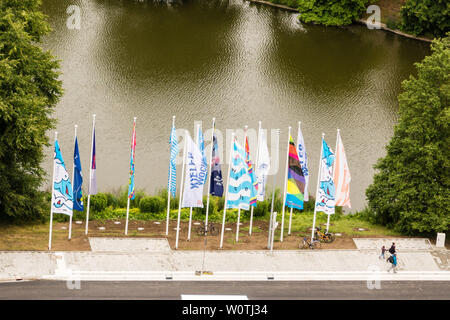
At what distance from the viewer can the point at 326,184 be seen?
5438 cm

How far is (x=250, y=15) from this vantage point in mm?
92875

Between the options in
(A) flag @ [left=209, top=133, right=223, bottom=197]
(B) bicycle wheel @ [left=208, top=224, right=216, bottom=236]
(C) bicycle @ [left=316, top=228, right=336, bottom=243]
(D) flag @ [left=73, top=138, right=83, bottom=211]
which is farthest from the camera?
(B) bicycle wheel @ [left=208, top=224, right=216, bottom=236]

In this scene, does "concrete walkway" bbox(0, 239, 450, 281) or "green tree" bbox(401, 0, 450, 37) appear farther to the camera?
"green tree" bbox(401, 0, 450, 37)

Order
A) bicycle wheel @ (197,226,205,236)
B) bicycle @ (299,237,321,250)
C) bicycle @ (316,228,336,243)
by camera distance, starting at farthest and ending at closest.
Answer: bicycle wheel @ (197,226,205,236)
bicycle @ (316,228,336,243)
bicycle @ (299,237,321,250)

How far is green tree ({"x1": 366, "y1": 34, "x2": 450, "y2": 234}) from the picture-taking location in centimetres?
5678

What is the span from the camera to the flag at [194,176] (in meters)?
53.1

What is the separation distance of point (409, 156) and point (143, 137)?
20630mm

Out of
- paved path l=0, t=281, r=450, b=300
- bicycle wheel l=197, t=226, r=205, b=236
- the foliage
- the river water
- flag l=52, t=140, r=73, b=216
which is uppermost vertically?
the river water

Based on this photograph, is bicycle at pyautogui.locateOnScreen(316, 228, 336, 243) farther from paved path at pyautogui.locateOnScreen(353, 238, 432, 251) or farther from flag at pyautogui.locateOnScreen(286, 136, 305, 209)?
flag at pyautogui.locateOnScreen(286, 136, 305, 209)

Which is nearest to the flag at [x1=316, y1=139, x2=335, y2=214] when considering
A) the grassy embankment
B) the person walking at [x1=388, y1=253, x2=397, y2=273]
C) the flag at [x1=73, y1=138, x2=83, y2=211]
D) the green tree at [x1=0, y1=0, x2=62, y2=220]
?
the grassy embankment

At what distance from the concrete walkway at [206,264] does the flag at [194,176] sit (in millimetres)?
2897

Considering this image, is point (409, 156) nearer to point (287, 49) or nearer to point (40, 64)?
point (40, 64)

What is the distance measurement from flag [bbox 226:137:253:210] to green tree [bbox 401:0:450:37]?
41.7 metres

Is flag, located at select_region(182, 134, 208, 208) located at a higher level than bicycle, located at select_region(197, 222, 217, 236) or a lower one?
higher
